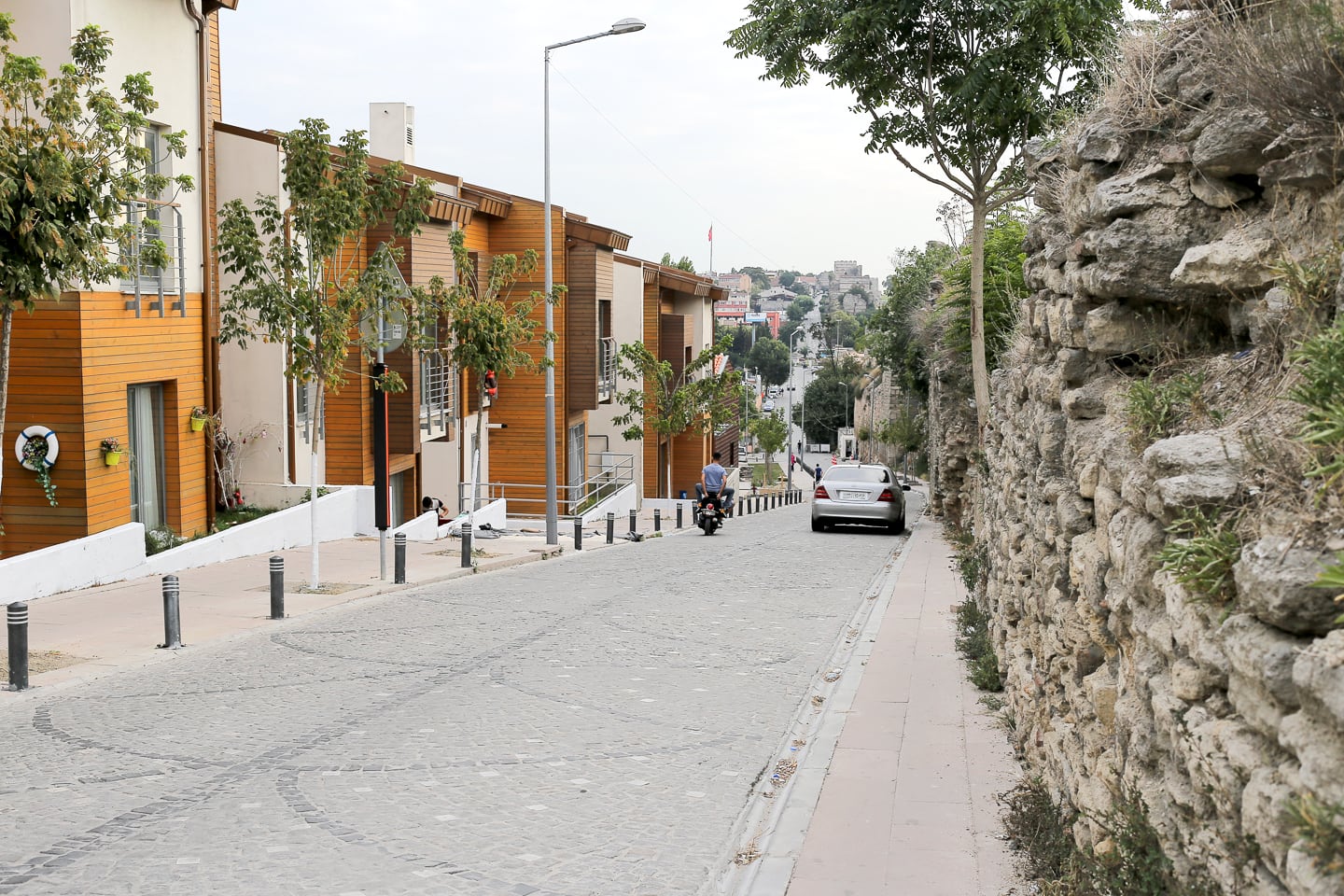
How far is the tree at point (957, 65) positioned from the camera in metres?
17.6

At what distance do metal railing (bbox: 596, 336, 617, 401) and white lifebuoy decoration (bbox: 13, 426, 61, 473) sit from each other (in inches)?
914

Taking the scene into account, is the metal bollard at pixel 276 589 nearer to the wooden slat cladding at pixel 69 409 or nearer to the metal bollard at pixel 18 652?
the metal bollard at pixel 18 652

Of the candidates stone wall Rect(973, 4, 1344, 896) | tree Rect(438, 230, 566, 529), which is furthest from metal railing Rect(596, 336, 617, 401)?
stone wall Rect(973, 4, 1344, 896)

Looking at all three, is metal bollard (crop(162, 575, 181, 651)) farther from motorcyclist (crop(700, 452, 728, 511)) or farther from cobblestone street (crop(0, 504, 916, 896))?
motorcyclist (crop(700, 452, 728, 511))

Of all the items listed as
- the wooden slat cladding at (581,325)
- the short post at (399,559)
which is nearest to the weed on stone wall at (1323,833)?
the short post at (399,559)

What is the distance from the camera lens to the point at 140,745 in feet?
26.6

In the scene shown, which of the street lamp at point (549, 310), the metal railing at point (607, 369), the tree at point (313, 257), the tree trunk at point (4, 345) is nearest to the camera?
the tree trunk at point (4, 345)

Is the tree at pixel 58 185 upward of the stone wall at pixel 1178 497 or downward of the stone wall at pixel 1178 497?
upward

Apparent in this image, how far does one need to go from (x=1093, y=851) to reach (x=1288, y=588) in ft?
7.52

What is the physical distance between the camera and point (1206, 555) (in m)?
3.50

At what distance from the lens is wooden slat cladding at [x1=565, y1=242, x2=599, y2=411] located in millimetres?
34656

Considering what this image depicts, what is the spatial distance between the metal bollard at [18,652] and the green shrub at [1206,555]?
29.6ft

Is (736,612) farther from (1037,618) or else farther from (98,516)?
(98,516)

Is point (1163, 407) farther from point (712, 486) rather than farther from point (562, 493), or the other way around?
point (562, 493)
